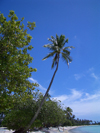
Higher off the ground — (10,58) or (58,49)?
(58,49)

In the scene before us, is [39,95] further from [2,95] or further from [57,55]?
[2,95]

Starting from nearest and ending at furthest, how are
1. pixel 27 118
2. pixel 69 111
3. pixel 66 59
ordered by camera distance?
1. pixel 27 118
2. pixel 66 59
3. pixel 69 111

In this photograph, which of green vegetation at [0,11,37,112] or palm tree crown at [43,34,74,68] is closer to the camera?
green vegetation at [0,11,37,112]

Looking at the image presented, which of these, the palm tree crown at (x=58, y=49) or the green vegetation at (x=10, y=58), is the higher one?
the palm tree crown at (x=58, y=49)

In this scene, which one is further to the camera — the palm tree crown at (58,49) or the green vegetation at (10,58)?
the palm tree crown at (58,49)

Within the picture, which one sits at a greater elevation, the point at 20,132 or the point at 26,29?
the point at 26,29

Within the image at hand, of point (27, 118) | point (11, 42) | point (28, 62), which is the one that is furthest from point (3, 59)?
point (27, 118)

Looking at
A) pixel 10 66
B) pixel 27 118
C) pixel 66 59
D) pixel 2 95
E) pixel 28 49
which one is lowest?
pixel 27 118

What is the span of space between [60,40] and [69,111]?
76.9 meters

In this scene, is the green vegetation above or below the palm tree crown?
below

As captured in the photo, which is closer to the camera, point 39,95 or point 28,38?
point 28,38

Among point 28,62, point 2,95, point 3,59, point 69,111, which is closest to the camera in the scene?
point 3,59

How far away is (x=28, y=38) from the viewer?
9.09 m

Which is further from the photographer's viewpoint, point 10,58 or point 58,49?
point 58,49
